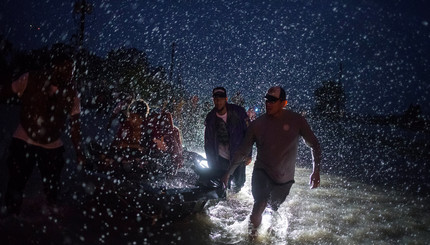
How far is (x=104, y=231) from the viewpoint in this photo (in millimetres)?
4156

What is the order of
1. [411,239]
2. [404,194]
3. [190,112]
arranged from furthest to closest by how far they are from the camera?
1. [190,112]
2. [404,194]
3. [411,239]

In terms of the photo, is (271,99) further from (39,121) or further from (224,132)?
(39,121)

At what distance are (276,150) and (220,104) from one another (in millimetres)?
1708

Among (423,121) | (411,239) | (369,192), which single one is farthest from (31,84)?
(423,121)

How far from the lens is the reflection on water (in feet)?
15.3

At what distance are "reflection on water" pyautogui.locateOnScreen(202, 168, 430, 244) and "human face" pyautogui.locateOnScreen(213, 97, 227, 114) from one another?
1737mm

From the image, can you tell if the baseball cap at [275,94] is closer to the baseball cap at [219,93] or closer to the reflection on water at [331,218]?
the baseball cap at [219,93]

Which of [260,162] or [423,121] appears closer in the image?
[260,162]

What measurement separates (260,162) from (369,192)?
4.85 meters

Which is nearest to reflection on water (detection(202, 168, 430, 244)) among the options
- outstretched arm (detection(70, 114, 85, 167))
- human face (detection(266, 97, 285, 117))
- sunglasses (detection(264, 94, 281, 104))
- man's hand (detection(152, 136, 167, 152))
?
man's hand (detection(152, 136, 167, 152))

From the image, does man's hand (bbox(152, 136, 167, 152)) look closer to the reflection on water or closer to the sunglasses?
the reflection on water

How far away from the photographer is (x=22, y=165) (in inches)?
148

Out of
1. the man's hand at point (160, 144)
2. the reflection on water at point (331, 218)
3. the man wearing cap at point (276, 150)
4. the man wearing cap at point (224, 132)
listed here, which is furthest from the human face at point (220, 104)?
the reflection on water at point (331, 218)

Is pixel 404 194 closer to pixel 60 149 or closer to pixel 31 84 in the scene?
pixel 60 149
